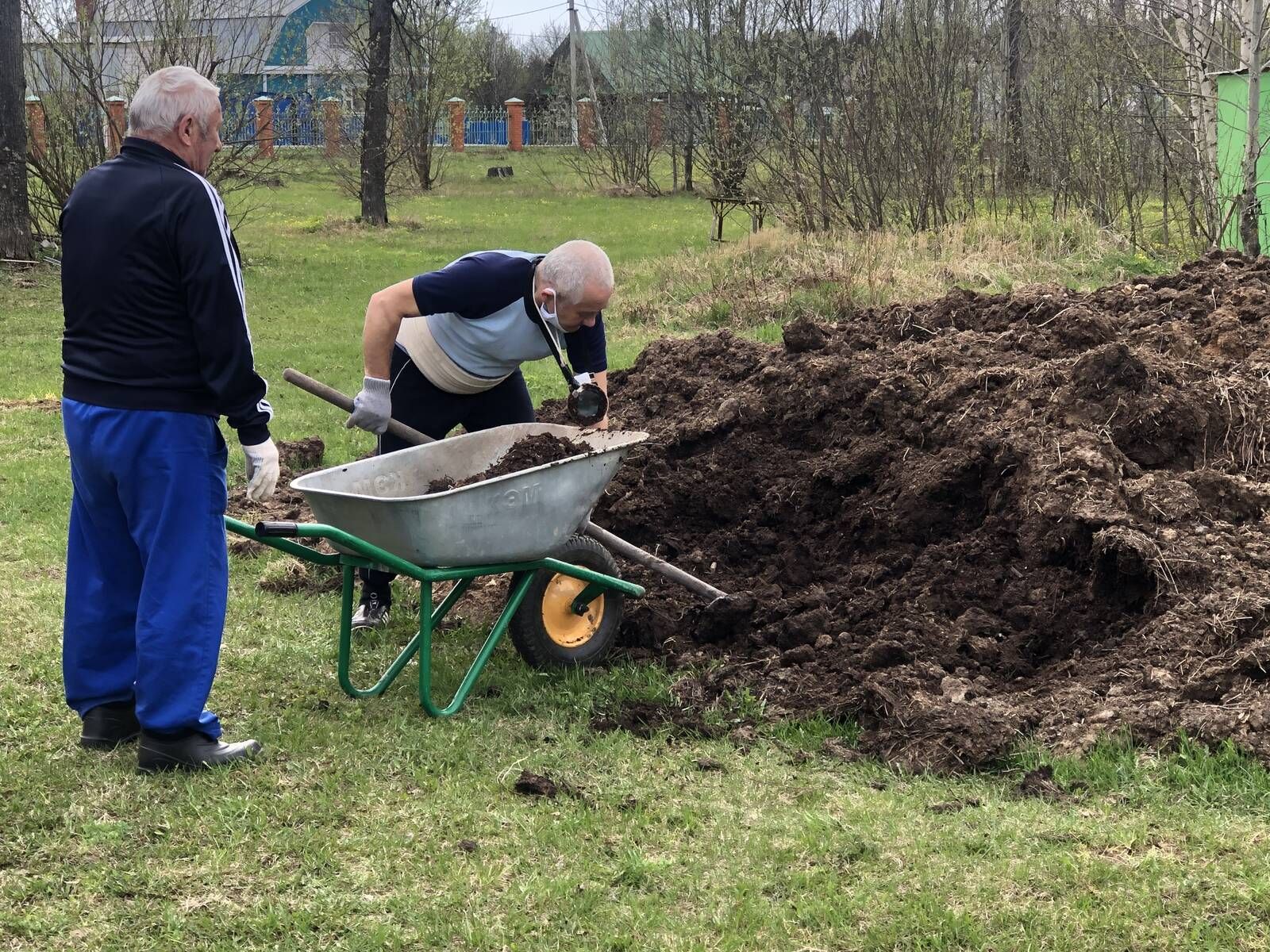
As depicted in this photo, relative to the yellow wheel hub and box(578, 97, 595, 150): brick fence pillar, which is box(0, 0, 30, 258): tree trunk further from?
box(578, 97, 595, 150): brick fence pillar

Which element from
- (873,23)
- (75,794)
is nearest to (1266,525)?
(75,794)

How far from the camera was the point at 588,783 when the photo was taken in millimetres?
3682

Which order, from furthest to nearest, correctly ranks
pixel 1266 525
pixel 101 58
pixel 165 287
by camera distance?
pixel 101 58 → pixel 1266 525 → pixel 165 287

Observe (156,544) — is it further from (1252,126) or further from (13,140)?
(13,140)

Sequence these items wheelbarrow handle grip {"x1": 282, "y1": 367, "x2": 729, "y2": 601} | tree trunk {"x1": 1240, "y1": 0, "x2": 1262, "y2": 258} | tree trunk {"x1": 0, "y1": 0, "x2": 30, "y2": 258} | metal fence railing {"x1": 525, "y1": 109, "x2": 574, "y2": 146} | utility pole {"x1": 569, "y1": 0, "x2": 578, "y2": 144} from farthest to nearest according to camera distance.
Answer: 1. metal fence railing {"x1": 525, "y1": 109, "x2": 574, "y2": 146}
2. utility pole {"x1": 569, "y1": 0, "x2": 578, "y2": 144}
3. tree trunk {"x1": 0, "y1": 0, "x2": 30, "y2": 258}
4. tree trunk {"x1": 1240, "y1": 0, "x2": 1262, "y2": 258}
5. wheelbarrow handle grip {"x1": 282, "y1": 367, "x2": 729, "y2": 601}

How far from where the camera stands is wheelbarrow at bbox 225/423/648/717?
12.6 feet

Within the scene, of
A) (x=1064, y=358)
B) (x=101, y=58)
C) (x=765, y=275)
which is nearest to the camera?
(x=1064, y=358)

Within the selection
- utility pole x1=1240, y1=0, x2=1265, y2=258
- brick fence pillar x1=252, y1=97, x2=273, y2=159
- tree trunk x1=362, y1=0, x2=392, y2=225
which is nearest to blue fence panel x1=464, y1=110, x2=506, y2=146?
tree trunk x1=362, y1=0, x2=392, y2=225

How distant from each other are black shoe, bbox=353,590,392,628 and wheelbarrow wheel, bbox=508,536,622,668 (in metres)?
0.74

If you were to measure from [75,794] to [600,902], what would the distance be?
157 centimetres

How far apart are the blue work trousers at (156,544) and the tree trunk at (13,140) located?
1309 cm

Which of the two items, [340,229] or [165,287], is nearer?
[165,287]

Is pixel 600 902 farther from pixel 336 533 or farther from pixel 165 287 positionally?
pixel 165 287

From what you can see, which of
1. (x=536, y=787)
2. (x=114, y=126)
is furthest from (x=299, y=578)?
(x=114, y=126)
